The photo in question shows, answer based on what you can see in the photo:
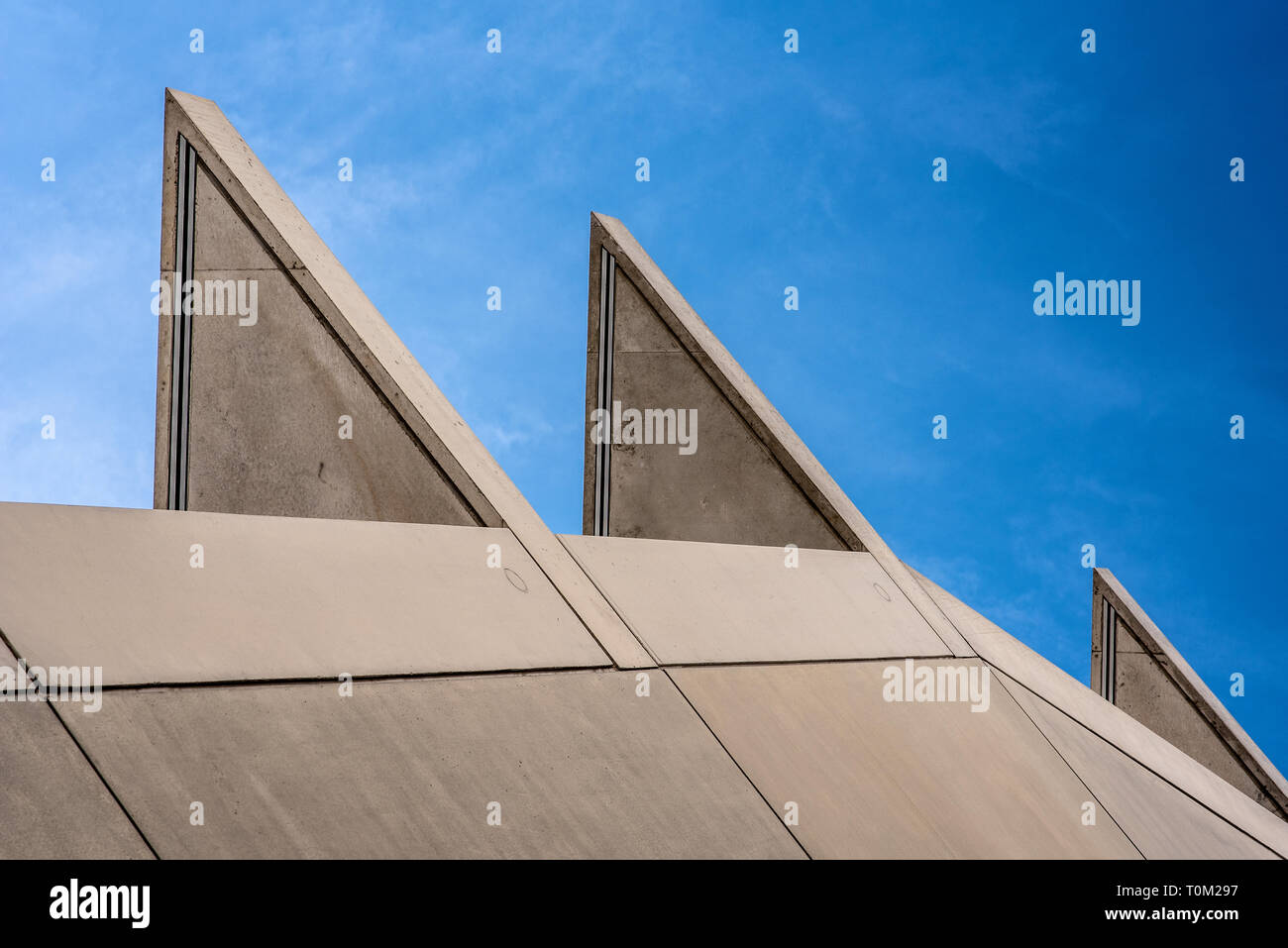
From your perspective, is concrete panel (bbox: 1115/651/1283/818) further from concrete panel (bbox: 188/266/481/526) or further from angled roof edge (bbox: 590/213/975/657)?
concrete panel (bbox: 188/266/481/526)

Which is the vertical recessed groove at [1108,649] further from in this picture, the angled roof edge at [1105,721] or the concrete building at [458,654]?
the concrete building at [458,654]

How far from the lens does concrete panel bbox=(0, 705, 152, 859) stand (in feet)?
9.10

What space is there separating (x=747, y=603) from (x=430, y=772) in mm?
2833

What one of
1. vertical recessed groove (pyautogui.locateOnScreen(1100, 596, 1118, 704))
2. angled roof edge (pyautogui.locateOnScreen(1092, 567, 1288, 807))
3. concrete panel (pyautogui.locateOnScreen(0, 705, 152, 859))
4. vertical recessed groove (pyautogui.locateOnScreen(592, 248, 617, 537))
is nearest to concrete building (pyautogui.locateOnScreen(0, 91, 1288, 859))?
concrete panel (pyautogui.locateOnScreen(0, 705, 152, 859))

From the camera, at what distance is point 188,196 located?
6.77m

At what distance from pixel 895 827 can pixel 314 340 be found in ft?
12.0

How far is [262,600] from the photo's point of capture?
4094mm

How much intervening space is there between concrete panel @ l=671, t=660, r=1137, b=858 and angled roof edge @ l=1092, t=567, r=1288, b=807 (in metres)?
9.67

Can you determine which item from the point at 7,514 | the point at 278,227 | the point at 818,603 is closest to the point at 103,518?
the point at 7,514

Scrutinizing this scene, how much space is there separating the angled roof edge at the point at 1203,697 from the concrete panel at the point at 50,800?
1453 centimetres

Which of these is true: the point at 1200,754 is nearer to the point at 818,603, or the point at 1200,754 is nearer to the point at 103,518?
the point at 818,603

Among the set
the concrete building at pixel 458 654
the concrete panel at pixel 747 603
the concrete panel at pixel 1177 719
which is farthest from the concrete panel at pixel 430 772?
the concrete panel at pixel 1177 719

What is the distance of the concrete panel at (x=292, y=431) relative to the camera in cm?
591

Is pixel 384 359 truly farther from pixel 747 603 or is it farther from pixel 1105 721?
pixel 1105 721
